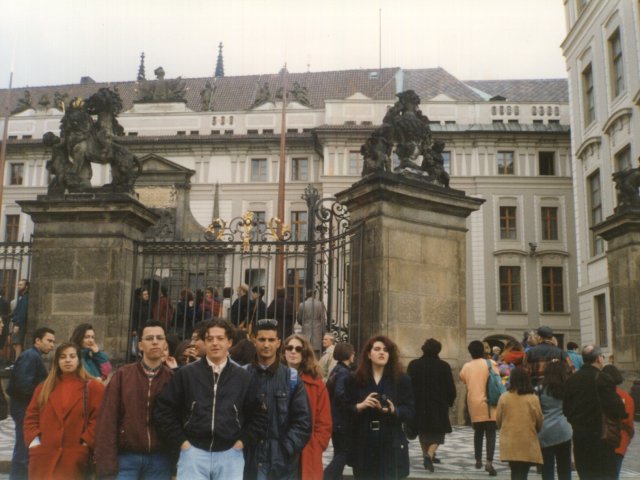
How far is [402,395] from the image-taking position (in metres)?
5.38

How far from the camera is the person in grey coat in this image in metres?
10.3

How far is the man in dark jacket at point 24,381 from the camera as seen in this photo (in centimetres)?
639

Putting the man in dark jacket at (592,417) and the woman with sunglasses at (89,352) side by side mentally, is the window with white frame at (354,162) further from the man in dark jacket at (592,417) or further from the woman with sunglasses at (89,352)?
the man in dark jacket at (592,417)

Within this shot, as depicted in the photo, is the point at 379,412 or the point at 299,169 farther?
the point at 299,169

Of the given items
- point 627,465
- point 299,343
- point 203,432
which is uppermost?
point 299,343

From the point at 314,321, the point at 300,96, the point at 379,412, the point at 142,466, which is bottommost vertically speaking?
the point at 142,466

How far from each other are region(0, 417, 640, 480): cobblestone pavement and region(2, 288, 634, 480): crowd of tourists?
1.06 m

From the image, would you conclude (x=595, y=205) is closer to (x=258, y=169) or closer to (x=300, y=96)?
(x=258, y=169)

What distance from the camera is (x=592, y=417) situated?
6242mm

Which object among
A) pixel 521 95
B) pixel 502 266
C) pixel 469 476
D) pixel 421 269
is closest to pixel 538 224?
pixel 502 266

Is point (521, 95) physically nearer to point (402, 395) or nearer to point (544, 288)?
point (544, 288)

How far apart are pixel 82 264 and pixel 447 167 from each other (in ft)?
104

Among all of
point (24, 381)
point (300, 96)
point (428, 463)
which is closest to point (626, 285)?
point (428, 463)

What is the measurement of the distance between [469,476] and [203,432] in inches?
158
